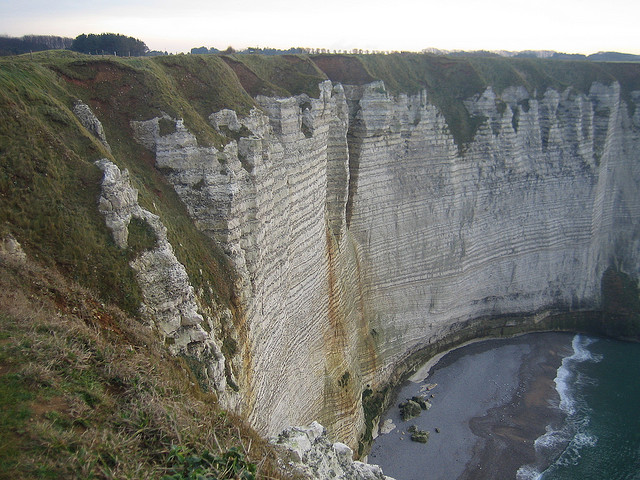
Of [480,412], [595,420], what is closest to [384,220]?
[480,412]

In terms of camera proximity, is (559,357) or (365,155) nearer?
(365,155)

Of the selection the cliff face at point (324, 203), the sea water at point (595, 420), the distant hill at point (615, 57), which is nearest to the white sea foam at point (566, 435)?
the sea water at point (595, 420)

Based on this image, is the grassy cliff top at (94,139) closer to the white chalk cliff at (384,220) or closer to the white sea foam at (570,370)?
the white chalk cliff at (384,220)

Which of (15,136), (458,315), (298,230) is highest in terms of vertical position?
(15,136)

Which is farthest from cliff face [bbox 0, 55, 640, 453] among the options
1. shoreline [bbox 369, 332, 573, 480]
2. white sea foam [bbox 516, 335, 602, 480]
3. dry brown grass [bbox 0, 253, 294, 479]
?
white sea foam [bbox 516, 335, 602, 480]

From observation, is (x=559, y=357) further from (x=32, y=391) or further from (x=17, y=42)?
(x=17, y=42)

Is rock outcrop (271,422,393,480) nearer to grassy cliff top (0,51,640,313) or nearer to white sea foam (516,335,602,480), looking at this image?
grassy cliff top (0,51,640,313)

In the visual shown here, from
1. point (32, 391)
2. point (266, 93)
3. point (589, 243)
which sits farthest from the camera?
point (589, 243)

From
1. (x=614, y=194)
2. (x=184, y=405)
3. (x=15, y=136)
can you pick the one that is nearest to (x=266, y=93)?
(x=15, y=136)
